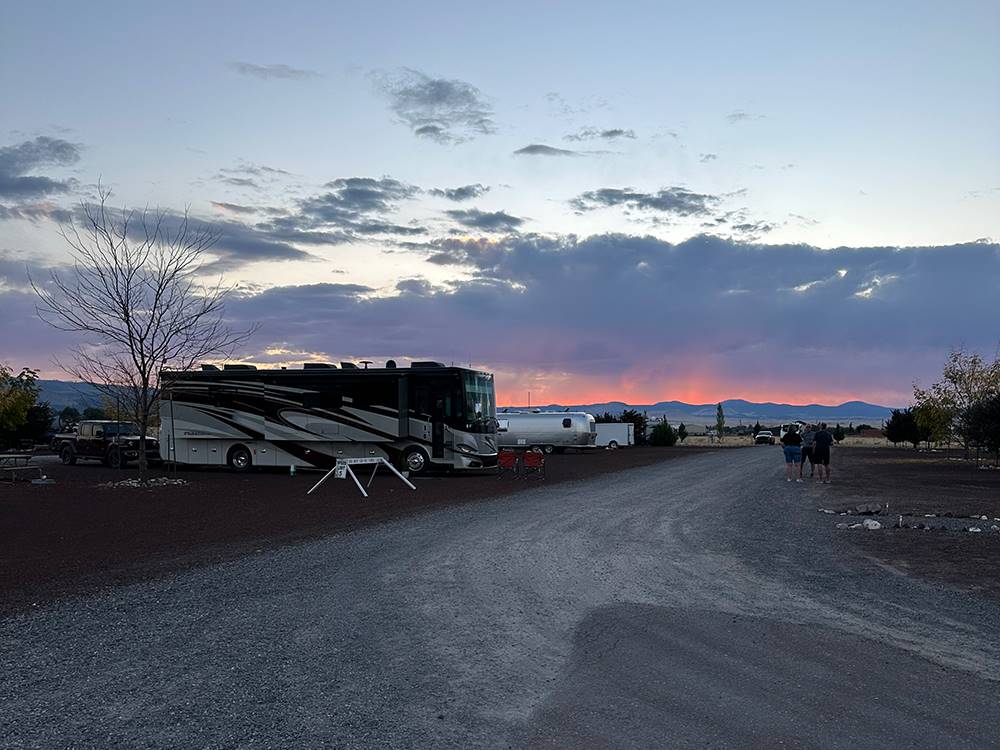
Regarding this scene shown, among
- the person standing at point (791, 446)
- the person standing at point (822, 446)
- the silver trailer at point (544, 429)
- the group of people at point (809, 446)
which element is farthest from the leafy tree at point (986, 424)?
the silver trailer at point (544, 429)

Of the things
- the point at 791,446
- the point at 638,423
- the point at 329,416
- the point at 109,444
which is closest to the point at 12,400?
the point at 109,444

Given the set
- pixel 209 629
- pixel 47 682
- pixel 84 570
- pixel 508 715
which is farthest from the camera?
pixel 84 570

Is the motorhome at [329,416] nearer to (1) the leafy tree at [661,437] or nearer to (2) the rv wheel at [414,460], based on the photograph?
(2) the rv wheel at [414,460]

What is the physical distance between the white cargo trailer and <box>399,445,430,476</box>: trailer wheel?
38747 millimetres

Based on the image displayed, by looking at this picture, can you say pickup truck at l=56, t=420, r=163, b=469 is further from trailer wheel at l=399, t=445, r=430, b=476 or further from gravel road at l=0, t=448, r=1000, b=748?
gravel road at l=0, t=448, r=1000, b=748

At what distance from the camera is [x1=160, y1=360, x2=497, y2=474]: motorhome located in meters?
27.5

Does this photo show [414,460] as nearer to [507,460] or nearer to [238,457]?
[507,460]

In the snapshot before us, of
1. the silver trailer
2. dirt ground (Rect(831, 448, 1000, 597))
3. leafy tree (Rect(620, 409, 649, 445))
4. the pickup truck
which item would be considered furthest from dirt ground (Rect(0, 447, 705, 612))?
leafy tree (Rect(620, 409, 649, 445))

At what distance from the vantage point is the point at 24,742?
4.63 metres

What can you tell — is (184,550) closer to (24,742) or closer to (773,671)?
(24,742)

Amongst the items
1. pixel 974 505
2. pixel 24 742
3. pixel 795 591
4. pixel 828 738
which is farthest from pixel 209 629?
pixel 974 505

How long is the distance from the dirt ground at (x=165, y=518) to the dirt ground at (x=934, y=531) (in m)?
8.55

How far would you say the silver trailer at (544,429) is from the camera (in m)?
52.5

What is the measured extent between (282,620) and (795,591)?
5.32 meters
